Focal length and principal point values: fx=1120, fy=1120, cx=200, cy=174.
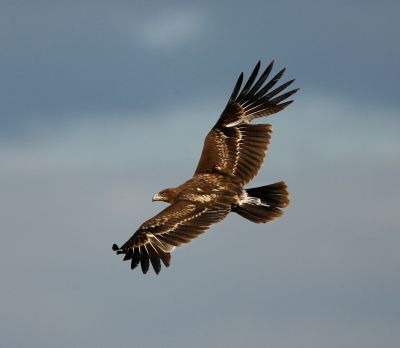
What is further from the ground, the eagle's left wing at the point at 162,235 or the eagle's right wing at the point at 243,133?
the eagle's right wing at the point at 243,133

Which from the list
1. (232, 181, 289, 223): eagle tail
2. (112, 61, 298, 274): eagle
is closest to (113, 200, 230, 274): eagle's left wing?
(112, 61, 298, 274): eagle

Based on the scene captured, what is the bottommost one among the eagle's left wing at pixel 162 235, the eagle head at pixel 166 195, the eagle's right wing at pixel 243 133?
the eagle's left wing at pixel 162 235

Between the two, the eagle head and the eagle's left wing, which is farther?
the eagle head

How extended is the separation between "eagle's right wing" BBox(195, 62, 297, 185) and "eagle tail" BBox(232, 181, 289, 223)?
1.20ft

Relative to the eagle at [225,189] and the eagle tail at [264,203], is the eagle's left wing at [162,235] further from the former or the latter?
the eagle tail at [264,203]

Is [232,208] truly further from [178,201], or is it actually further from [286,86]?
[286,86]

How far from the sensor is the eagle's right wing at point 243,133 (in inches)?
803

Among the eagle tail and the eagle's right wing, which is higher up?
the eagle's right wing

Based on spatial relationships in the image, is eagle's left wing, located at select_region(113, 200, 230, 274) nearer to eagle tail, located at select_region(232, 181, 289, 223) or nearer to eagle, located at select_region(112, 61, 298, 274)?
eagle, located at select_region(112, 61, 298, 274)

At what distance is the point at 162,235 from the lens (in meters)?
18.1

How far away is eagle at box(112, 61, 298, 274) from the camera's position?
18.1 meters

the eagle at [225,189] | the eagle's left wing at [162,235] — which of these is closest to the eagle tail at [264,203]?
the eagle at [225,189]

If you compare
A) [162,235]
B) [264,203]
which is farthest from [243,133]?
[162,235]

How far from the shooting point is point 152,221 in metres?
18.2
